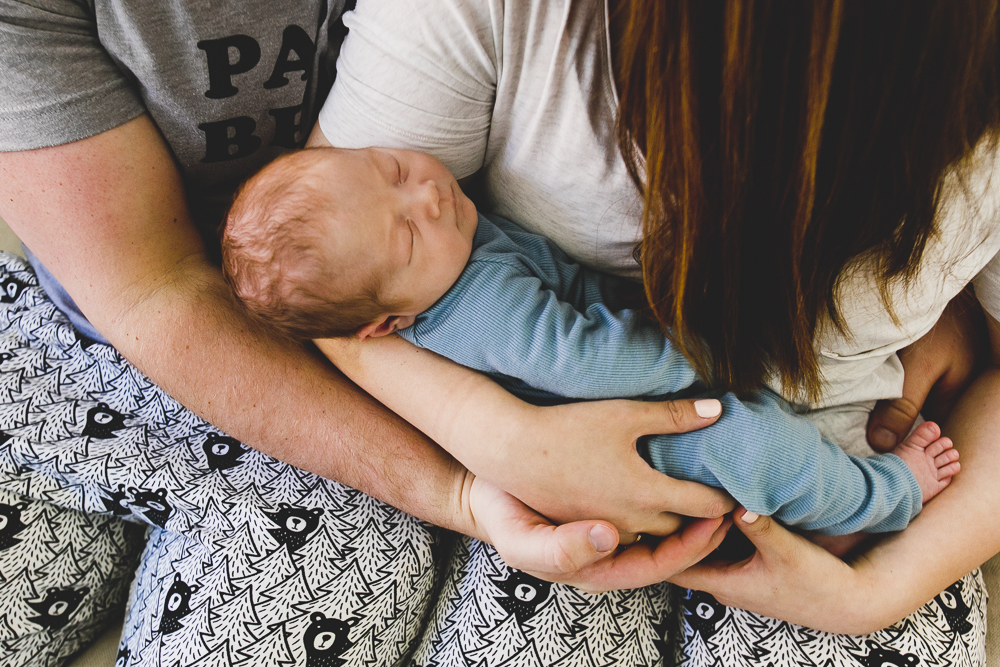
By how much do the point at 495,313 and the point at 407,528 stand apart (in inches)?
15.5

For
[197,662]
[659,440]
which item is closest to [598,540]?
[659,440]

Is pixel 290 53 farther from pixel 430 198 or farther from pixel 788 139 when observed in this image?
pixel 788 139

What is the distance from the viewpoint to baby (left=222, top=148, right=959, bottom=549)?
0.76 metres

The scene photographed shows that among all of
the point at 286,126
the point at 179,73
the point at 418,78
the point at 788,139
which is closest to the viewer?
the point at 788,139

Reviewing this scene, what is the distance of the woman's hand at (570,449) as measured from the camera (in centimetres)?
79

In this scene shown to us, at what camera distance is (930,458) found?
36.8 inches

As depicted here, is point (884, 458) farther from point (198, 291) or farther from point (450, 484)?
point (198, 291)

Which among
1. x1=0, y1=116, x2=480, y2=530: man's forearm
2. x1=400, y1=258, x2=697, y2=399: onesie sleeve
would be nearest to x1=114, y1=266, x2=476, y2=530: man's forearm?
x1=0, y1=116, x2=480, y2=530: man's forearm

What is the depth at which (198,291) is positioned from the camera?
3.08ft

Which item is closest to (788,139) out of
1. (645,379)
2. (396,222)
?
(645,379)

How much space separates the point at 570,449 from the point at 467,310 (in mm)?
208

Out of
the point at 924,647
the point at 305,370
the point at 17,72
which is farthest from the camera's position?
the point at 305,370

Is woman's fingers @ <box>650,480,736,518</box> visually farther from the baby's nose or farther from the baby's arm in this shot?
the baby's nose

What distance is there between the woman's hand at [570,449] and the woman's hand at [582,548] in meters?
0.02
